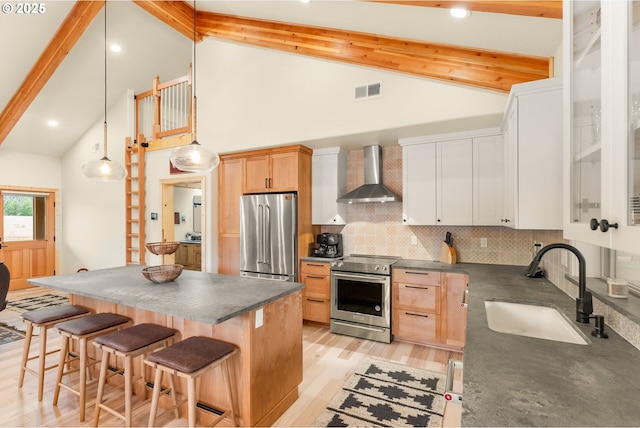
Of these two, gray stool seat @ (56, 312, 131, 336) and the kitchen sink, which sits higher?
the kitchen sink

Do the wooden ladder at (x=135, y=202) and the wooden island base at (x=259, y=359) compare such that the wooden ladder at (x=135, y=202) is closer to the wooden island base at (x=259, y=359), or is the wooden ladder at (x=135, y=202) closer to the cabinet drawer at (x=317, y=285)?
the cabinet drawer at (x=317, y=285)

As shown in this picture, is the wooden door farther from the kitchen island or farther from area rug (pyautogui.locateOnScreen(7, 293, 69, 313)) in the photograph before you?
the kitchen island

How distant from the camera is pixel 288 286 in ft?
7.44

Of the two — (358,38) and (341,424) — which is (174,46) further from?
(341,424)

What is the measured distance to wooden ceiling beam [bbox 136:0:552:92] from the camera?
262cm

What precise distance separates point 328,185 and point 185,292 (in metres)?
2.45

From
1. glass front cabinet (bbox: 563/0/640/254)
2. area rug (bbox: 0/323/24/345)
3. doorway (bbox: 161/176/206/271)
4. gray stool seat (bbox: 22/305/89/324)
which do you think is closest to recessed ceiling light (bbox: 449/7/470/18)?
glass front cabinet (bbox: 563/0/640/254)

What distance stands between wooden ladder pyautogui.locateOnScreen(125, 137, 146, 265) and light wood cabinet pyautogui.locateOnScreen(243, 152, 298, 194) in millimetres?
2532

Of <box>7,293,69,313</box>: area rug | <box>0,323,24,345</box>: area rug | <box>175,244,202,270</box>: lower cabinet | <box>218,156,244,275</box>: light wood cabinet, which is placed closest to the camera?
<box>0,323,24,345</box>: area rug

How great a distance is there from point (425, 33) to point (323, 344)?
3.37m

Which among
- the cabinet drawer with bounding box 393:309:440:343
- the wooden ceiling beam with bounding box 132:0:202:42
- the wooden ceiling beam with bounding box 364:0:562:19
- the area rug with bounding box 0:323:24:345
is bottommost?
the area rug with bounding box 0:323:24:345

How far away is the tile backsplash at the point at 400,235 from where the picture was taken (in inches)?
136

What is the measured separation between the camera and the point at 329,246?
4.13 metres

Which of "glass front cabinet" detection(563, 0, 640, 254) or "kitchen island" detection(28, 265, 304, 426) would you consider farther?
"kitchen island" detection(28, 265, 304, 426)
